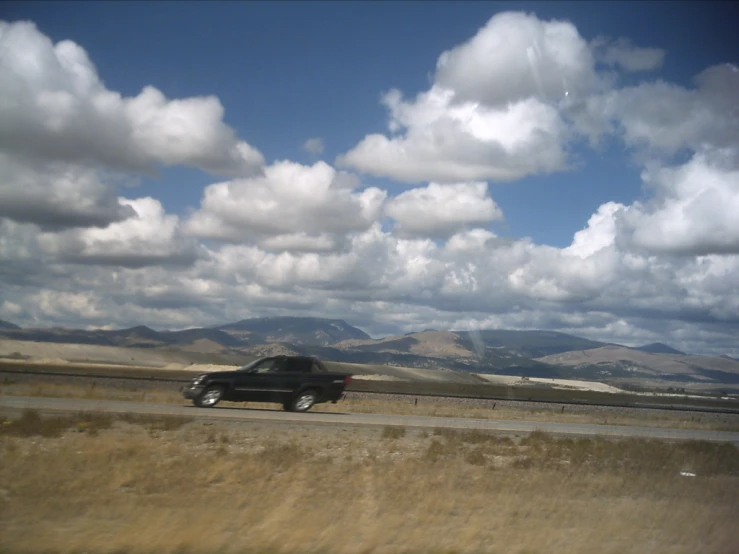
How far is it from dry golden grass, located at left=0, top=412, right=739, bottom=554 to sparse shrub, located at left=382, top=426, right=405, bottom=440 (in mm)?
1729

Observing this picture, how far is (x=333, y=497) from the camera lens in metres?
9.64

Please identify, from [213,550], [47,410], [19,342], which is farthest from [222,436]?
[19,342]

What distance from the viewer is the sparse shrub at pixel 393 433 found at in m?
17.3

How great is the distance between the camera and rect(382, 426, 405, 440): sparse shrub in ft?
56.7

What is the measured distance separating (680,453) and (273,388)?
41.5ft

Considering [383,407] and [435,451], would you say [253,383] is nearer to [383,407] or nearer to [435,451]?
[383,407]

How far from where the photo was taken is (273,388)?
23578 mm

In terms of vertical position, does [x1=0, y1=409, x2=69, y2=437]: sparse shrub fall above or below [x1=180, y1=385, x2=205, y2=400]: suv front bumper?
below

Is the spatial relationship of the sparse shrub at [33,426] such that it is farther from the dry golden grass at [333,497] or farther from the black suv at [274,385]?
the black suv at [274,385]

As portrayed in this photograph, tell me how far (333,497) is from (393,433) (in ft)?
27.0

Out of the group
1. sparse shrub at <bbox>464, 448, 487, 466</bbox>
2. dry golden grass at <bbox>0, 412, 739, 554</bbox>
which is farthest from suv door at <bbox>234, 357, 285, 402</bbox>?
sparse shrub at <bbox>464, 448, 487, 466</bbox>

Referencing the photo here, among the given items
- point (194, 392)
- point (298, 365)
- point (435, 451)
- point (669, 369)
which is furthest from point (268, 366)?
point (669, 369)

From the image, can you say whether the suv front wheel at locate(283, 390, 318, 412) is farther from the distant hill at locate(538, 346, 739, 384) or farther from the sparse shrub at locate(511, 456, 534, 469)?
the distant hill at locate(538, 346, 739, 384)

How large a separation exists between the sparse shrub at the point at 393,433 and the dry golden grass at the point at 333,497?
5.67 feet
